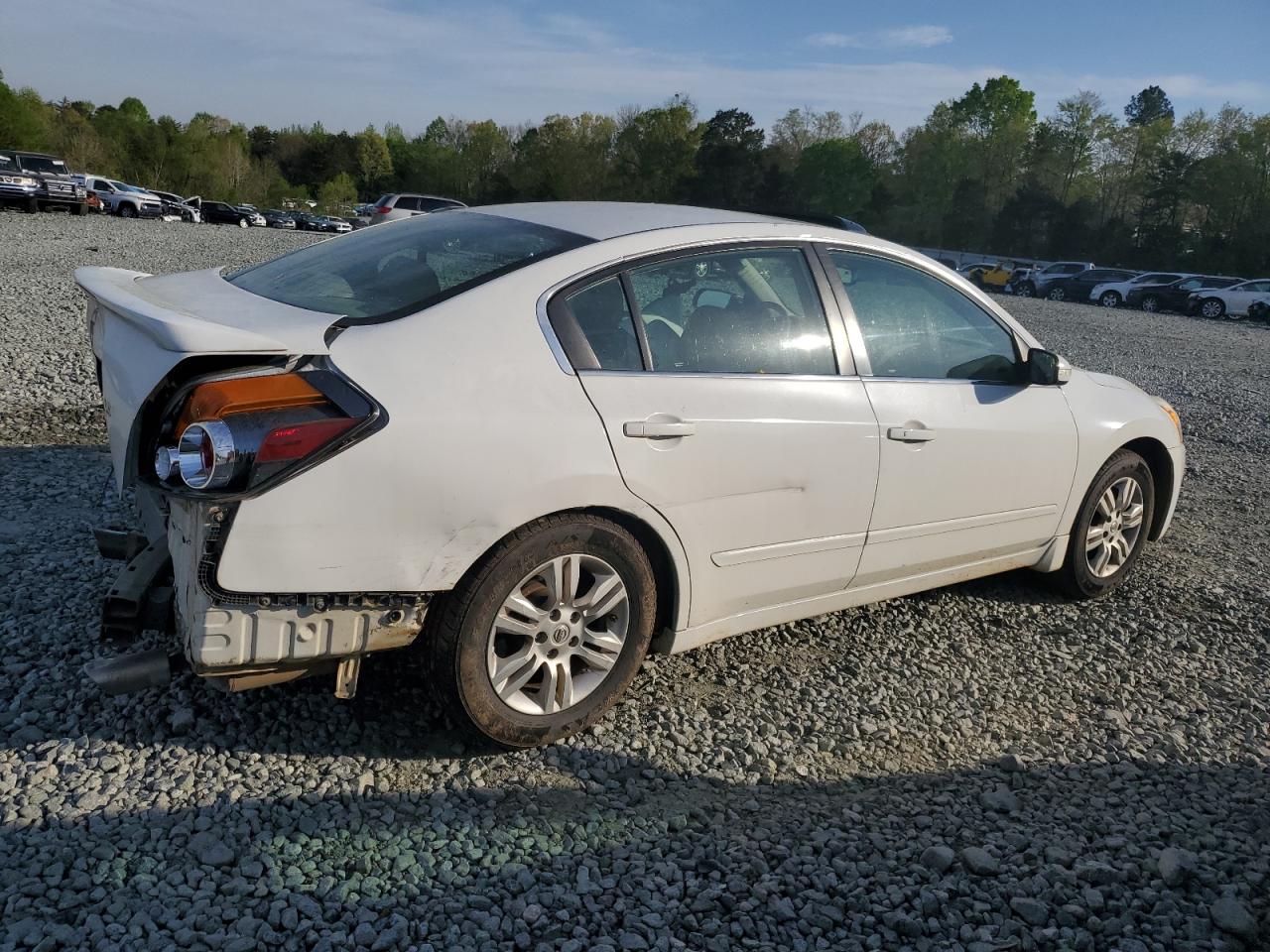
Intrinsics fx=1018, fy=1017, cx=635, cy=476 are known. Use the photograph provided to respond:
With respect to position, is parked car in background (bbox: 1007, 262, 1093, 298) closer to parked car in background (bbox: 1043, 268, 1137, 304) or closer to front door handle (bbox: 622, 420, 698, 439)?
parked car in background (bbox: 1043, 268, 1137, 304)

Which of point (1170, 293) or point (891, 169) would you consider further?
point (891, 169)

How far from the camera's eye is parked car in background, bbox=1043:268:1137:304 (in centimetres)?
3912

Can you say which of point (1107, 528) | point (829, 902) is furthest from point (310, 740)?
point (1107, 528)

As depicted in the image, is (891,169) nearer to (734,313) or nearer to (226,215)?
(226,215)

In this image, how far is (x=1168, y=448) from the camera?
5.12 meters

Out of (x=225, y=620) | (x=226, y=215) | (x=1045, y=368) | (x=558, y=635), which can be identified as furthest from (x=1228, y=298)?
(x=226, y=215)

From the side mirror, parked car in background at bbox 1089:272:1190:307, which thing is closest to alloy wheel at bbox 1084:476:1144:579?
the side mirror

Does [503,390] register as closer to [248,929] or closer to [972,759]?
[248,929]

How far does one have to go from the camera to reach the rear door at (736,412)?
320 cm

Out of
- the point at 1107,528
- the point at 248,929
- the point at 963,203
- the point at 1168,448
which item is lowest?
the point at 248,929

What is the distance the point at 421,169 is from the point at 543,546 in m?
Result: 113

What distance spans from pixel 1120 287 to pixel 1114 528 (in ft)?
116

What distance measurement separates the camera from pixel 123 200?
41750mm

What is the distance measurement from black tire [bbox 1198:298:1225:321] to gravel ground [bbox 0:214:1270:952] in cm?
3284
